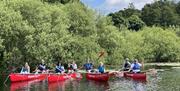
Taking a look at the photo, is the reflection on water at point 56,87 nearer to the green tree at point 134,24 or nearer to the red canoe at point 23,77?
the red canoe at point 23,77

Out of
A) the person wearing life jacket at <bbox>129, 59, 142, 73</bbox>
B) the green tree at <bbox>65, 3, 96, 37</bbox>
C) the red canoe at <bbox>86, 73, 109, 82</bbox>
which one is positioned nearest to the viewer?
the red canoe at <bbox>86, 73, 109, 82</bbox>

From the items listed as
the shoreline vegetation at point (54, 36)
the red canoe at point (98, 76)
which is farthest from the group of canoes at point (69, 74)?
the shoreline vegetation at point (54, 36)

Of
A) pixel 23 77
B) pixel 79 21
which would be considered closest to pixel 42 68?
pixel 23 77

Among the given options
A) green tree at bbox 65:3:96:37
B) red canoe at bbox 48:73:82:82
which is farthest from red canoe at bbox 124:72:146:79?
green tree at bbox 65:3:96:37

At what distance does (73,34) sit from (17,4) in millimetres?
10185

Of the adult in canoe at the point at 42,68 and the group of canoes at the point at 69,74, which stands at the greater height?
the adult in canoe at the point at 42,68

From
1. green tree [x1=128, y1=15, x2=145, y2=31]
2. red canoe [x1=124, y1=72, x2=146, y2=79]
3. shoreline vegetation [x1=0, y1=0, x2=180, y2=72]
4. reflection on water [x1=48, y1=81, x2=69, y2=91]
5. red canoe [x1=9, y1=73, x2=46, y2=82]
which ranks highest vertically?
green tree [x1=128, y1=15, x2=145, y2=31]

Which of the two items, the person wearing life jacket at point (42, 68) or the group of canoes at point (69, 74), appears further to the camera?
the person wearing life jacket at point (42, 68)

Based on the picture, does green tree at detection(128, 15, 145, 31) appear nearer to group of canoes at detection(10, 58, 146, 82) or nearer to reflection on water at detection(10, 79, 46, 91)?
group of canoes at detection(10, 58, 146, 82)

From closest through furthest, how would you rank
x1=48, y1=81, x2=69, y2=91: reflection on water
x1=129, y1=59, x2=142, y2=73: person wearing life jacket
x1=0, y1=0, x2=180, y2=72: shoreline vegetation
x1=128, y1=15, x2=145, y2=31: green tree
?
x1=48, y1=81, x2=69, y2=91: reflection on water, x1=129, y1=59, x2=142, y2=73: person wearing life jacket, x1=0, y1=0, x2=180, y2=72: shoreline vegetation, x1=128, y1=15, x2=145, y2=31: green tree

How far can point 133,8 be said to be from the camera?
162 m

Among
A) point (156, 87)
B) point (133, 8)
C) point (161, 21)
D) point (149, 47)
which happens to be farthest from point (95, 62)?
point (133, 8)

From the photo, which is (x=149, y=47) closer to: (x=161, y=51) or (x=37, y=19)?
(x=161, y=51)

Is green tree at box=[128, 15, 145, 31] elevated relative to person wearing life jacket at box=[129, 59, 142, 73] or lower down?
elevated
